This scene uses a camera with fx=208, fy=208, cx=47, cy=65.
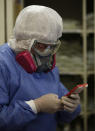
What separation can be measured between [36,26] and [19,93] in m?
0.36

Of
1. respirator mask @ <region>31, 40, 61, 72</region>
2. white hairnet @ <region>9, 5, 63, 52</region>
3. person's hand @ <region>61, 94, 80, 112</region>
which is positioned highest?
white hairnet @ <region>9, 5, 63, 52</region>

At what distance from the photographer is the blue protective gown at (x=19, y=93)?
1021 mm

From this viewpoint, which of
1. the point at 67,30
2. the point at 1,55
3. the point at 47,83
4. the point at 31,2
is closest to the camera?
the point at 1,55

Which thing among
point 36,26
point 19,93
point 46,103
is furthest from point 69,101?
point 36,26

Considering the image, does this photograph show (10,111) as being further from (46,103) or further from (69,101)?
(69,101)

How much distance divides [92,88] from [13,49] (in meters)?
1.98

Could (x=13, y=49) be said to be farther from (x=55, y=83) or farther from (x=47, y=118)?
(x=47, y=118)

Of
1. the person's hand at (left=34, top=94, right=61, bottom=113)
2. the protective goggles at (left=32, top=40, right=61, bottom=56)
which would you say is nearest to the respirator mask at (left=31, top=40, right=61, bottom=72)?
the protective goggles at (left=32, top=40, right=61, bottom=56)

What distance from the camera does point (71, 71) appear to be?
262 cm

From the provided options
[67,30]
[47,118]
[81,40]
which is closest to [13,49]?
[47,118]

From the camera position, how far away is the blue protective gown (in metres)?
1.02

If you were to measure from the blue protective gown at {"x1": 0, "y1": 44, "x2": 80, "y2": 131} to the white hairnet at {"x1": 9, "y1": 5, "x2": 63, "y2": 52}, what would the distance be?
0.11m

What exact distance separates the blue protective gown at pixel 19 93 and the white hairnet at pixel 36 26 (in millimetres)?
114

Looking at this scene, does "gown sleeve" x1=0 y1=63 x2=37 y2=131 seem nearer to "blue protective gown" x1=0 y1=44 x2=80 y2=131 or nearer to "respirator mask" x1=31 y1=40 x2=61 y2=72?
"blue protective gown" x1=0 y1=44 x2=80 y2=131
